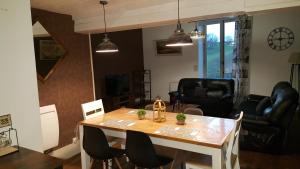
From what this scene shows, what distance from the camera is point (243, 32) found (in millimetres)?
6023

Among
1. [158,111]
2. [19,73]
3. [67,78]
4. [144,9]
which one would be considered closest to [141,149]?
[158,111]

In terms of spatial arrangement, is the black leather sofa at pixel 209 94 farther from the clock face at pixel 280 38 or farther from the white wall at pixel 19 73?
the white wall at pixel 19 73

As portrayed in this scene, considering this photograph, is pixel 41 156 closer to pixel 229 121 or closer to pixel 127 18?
pixel 229 121

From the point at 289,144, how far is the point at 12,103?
4.06 meters

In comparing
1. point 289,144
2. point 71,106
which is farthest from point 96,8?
point 289,144

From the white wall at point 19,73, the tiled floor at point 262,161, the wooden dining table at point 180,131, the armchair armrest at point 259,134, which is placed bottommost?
the tiled floor at point 262,161

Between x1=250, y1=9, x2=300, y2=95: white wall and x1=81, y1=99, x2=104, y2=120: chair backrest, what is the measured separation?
448 centimetres

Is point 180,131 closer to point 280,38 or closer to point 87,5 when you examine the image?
point 87,5

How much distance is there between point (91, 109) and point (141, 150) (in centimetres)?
139

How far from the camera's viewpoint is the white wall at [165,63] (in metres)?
6.94

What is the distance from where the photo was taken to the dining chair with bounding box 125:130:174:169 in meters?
2.22

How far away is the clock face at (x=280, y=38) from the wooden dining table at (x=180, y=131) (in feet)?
13.5

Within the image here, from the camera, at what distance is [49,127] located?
307 centimetres

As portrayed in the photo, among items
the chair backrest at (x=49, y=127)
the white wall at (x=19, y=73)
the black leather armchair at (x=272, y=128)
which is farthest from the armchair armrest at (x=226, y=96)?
the white wall at (x=19, y=73)
